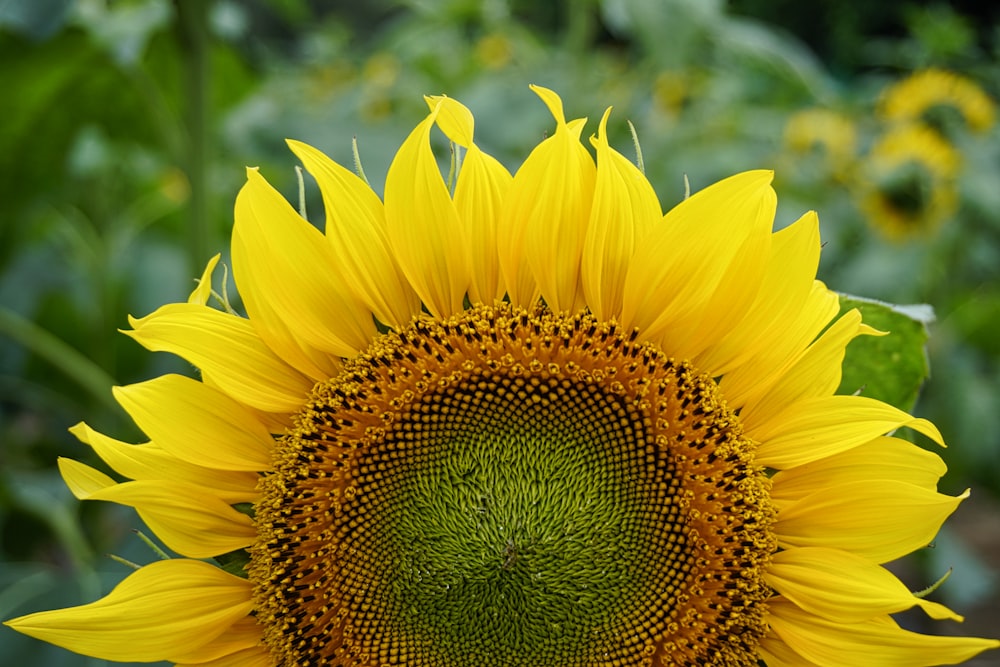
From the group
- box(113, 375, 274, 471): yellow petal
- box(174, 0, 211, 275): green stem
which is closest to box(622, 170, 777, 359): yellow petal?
box(113, 375, 274, 471): yellow petal

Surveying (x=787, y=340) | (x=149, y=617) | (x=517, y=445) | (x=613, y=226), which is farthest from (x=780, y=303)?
(x=149, y=617)

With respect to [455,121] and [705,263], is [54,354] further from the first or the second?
[705,263]

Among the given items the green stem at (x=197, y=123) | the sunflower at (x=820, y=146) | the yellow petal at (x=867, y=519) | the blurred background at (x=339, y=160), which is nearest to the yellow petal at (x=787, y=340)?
the yellow petal at (x=867, y=519)

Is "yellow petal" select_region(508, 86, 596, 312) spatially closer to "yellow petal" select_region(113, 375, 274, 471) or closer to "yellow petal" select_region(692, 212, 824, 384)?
"yellow petal" select_region(692, 212, 824, 384)

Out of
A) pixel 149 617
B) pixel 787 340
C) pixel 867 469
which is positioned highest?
pixel 149 617

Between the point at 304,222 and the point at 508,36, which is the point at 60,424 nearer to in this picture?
the point at 508,36
